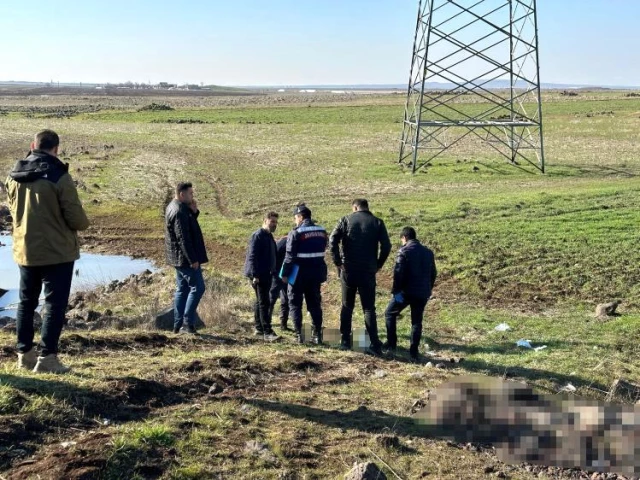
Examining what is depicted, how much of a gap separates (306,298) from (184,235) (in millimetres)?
2077

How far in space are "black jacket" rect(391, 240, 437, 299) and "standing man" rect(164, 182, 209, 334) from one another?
2805 mm

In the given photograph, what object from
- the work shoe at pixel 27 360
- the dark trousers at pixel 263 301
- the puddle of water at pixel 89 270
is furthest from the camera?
the puddle of water at pixel 89 270

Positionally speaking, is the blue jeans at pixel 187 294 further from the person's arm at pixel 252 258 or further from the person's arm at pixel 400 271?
the person's arm at pixel 400 271

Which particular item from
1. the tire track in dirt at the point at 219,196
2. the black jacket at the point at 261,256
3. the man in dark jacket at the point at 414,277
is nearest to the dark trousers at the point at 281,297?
the black jacket at the point at 261,256

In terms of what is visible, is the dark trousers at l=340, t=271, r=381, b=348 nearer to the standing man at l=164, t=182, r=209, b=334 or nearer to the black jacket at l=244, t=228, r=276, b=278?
the black jacket at l=244, t=228, r=276, b=278

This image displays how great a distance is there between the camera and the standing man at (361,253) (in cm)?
909

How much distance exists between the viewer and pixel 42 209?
601 cm

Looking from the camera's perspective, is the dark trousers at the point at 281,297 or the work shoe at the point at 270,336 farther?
the dark trousers at the point at 281,297

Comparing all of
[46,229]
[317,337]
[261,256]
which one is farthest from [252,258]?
[46,229]

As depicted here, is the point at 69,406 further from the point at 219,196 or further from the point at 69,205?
the point at 219,196

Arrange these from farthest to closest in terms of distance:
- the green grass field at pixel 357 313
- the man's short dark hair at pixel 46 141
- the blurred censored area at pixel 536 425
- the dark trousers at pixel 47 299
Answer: the dark trousers at pixel 47 299
the man's short dark hair at pixel 46 141
the blurred censored area at pixel 536 425
the green grass field at pixel 357 313

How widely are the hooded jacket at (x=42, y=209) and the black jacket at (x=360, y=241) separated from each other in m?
3.92

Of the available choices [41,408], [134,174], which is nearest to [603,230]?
[41,408]

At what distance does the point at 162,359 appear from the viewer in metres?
7.44
